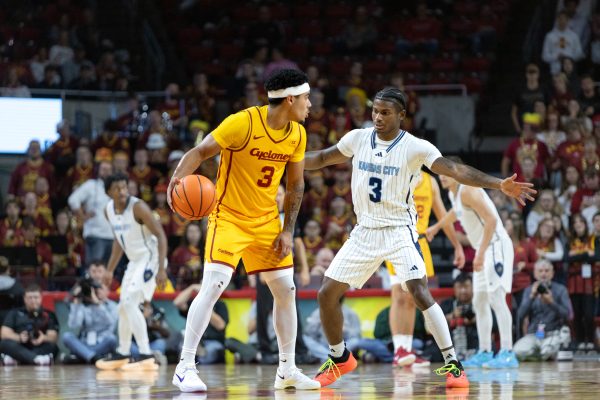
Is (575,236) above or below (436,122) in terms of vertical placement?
below

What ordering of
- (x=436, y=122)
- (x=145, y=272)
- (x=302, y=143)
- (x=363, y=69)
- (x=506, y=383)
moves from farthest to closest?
(x=363, y=69)
(x=436, y=122)
(x=145, y=272)
(x=506, y=383)
(x=302, y=143)

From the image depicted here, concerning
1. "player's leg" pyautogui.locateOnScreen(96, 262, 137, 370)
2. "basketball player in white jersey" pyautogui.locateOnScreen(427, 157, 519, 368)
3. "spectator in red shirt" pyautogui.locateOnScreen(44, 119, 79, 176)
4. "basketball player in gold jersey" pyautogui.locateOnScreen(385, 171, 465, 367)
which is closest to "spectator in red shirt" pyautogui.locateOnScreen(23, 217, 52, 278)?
"spectator in red shirt" pyautogui.locateOnScreen(44, 119, 79, 176)

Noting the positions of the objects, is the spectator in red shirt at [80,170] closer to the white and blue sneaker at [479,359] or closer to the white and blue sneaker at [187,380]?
the white and blue sneaker at [479,359]

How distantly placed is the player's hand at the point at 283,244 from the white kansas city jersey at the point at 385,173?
0.89 m

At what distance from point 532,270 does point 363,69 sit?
27.6 ft

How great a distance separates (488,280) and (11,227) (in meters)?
7.95

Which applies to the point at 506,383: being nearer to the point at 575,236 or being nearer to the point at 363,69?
the point at 575,236

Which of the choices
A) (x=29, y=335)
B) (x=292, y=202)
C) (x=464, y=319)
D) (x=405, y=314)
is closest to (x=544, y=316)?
(x=464, y=319)

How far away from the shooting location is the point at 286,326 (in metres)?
9.00

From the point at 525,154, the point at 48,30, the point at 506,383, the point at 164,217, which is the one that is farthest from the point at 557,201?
the point at 48,30

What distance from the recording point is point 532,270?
14086mm

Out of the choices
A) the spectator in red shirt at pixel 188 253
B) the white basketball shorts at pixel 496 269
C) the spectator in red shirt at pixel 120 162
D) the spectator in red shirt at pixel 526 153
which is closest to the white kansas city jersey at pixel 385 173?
the white basketball shorts at pixel 496 269

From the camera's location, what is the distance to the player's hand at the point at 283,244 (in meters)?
8.81

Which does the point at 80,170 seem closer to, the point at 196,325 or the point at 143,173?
the point at 143,173
